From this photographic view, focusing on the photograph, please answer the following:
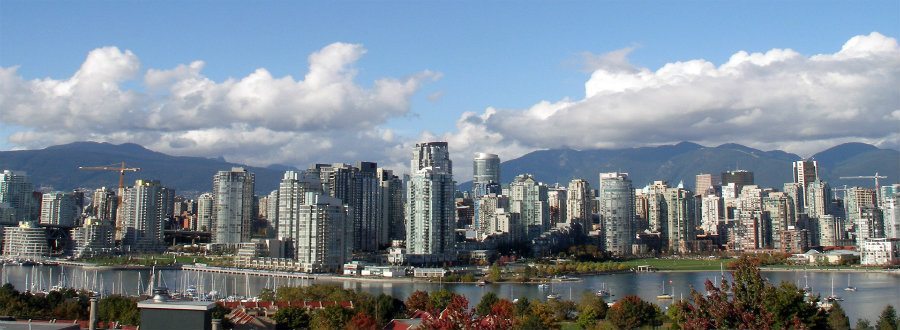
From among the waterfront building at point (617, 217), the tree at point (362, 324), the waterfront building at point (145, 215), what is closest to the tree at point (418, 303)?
the tree at point (362, 324)

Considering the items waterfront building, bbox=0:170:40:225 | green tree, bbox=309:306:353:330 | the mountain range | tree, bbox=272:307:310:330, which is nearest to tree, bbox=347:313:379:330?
green tree, bbox=309:306:353:330

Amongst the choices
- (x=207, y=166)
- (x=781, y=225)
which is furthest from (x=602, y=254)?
(x=207, y=166)

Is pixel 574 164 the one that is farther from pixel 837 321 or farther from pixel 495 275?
pixel 837 321

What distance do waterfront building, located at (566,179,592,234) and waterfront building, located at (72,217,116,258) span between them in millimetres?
19363

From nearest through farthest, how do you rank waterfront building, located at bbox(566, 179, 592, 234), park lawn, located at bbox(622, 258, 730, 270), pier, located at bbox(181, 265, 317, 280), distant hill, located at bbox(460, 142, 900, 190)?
pier, located at bbox(181, 265, 317, 280), park lawn, located at bbox(622, 258, 730, 270), waterfront building, located at bbox(566, 179, 592, 234), distant hill, located at bbox(460, 142, 900, 190)

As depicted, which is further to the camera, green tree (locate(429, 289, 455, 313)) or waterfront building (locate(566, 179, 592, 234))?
waterfront building (locate(566, 179, 592, 234))

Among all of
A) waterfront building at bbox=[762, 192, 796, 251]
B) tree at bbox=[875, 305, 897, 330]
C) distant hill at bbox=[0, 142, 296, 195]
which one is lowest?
tree at bbox=[875, 305, 897, 330]

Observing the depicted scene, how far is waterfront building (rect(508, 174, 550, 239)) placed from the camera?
3719cm

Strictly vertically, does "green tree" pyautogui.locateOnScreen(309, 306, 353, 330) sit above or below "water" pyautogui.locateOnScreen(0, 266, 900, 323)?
above

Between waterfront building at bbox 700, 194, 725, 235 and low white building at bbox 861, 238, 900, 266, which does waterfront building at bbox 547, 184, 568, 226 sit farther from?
low white building at bbox 861, 238, 900, 266

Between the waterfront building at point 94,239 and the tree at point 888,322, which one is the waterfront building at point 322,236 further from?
the tree at point 888,322

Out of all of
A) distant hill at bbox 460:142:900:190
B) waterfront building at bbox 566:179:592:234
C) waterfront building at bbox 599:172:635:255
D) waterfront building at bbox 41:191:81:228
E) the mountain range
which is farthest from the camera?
distant hill at bbox 460:142:900:190

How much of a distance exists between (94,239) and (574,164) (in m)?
104

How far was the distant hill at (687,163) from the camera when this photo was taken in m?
102
